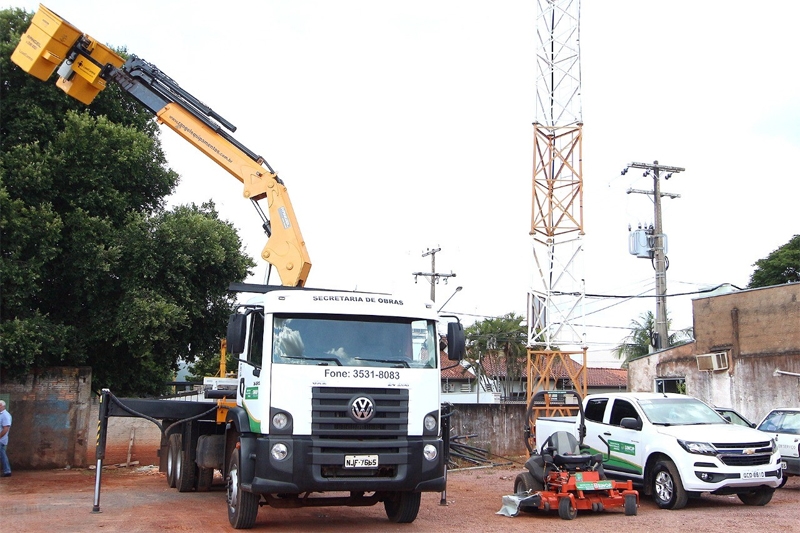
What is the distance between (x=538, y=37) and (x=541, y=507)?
20.9m

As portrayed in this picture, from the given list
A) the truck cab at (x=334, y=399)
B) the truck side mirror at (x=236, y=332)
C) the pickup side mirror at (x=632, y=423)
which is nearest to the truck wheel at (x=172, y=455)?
the truck cab at (x=334, y=399)

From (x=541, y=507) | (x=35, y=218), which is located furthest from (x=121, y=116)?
(x=541, y=507)

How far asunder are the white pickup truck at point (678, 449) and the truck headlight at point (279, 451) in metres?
6.25

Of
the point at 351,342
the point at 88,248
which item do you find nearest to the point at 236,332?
the point at 351,342

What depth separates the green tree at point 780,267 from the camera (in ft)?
156

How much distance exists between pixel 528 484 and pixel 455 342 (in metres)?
3.10

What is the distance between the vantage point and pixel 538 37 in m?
29.0

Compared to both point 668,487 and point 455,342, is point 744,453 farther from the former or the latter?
point 455,342

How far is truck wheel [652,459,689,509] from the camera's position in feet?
40.9

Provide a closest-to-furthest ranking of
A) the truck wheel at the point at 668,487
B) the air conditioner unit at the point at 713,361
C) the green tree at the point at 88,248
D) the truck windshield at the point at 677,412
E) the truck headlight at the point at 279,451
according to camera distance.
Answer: the truck headlight at the point at 279,451 < the truck wheel at the point at 668,487 < the truck windshield at the point at 677,412 < the green tree at the point at 88,248 < the air conditioner unit at the point at 713,361

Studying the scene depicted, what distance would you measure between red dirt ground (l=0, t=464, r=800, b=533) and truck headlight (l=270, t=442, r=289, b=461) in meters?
1.50

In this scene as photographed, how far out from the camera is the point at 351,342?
33.9 ft

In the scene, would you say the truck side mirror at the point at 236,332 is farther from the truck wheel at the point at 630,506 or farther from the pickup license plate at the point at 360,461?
the truck wheel at the point at 630,506

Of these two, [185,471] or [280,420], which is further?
[185,471]
